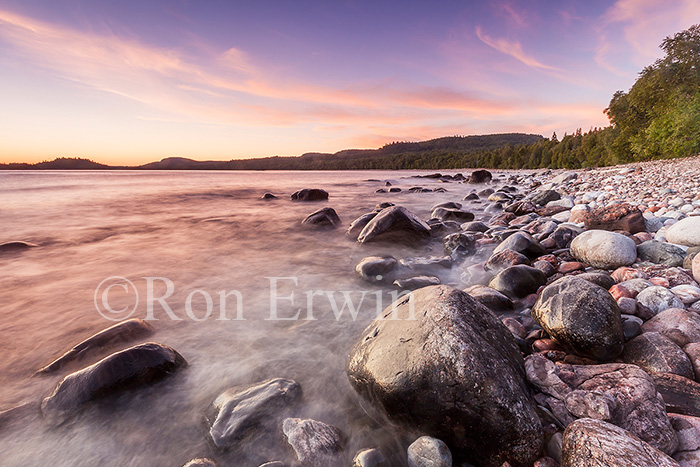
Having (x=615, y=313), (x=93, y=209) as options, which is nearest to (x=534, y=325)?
(x=615, y=313)

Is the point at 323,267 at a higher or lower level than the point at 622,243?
lower

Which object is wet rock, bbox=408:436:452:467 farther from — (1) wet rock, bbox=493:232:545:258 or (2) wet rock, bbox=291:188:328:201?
(2) wet rock, bbox=291:188:328:201

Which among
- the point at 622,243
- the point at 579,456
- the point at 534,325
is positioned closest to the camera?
the point at 579,456

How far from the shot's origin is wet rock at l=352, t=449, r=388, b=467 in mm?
1954

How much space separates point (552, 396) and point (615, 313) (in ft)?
3.38

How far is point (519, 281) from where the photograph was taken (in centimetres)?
384

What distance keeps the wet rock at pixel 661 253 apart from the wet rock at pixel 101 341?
6.68 m

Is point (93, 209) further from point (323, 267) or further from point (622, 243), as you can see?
point (622, 243)

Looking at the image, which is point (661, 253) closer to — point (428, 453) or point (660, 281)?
point (660, 281)

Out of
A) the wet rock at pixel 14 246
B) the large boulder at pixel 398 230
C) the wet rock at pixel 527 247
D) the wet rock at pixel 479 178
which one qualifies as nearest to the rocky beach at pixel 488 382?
the wet rock at pixel 527 247

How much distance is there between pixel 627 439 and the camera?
1.57 meters

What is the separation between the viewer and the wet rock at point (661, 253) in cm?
378

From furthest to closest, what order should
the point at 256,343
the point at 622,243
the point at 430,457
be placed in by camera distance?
the point at 622,243
the point at 256,343
the point at 430,457

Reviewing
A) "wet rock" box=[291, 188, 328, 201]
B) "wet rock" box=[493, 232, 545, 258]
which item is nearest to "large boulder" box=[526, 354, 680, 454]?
"wet rock" box=[493, 232, 545, 258]
